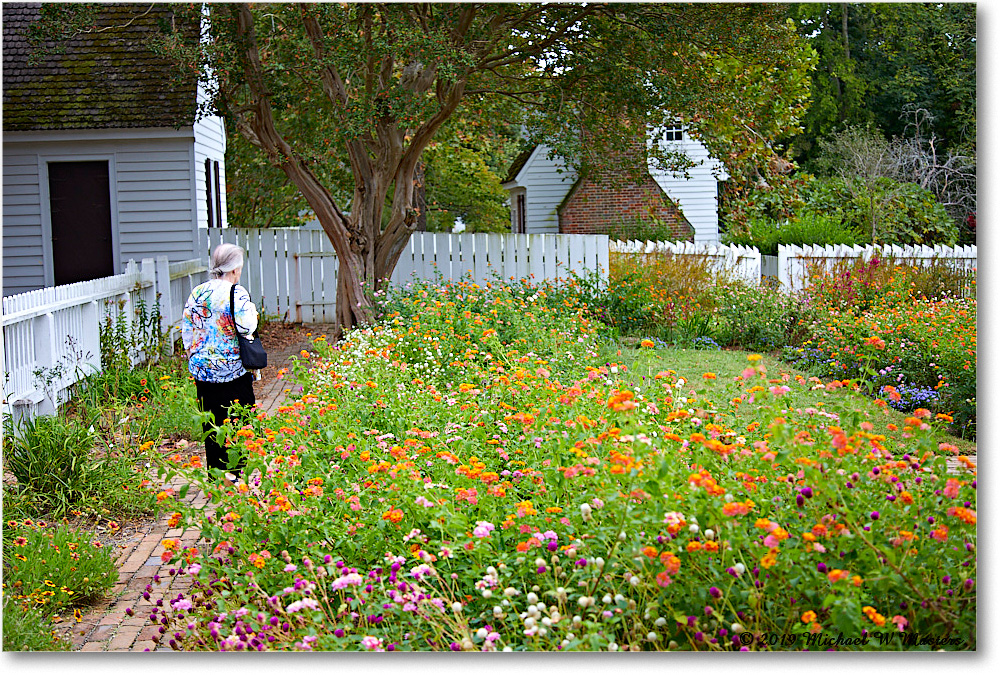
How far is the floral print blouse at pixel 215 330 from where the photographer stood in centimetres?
522

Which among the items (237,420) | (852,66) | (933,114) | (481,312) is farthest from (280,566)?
(852,66)

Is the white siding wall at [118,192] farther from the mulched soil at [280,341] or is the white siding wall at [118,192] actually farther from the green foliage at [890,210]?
the green foliage at [890,210]

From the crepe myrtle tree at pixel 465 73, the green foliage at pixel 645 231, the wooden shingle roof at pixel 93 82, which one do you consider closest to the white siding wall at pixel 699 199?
the green foliage at pixel 645 231

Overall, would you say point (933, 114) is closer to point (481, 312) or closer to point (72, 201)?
point (481, 312)

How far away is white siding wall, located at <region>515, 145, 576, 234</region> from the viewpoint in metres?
25.9

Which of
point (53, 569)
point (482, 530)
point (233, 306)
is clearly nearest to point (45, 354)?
point (233, 306)

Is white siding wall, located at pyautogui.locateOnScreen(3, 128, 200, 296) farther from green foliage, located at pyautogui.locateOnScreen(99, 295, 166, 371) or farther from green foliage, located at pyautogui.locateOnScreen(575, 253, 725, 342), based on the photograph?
green foliage, located at pyautogui.locateOnScreen(575, 253, 725, 342)

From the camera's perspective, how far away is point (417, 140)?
438 inches

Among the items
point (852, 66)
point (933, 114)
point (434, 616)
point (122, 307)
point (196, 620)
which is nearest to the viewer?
point (434, 616)

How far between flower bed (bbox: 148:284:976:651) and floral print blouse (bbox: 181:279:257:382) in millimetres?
1560

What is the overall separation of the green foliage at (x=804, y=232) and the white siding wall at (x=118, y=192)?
8975mm

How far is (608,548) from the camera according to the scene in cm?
297

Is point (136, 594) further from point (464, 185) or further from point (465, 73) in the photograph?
point (464, 185)

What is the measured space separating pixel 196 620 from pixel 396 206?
8664mm
